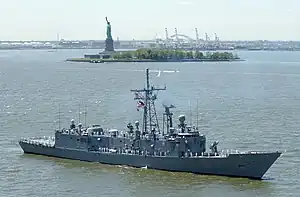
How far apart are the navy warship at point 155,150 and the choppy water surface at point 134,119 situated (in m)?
0.53

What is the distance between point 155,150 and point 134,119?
1532 cm

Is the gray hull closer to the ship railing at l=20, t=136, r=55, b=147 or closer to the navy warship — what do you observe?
the navy warship

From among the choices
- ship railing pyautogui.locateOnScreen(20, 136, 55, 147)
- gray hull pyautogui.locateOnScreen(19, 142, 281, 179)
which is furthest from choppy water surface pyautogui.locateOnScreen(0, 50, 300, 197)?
ship railing pyautogui.locateOnScreen(20, 136, 55, 147)

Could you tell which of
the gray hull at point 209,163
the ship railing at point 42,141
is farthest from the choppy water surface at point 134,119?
the ship railing at point 42,141

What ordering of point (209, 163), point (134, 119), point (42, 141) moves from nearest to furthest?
point (209, 163)
point (42, 141)
point (134, 119)

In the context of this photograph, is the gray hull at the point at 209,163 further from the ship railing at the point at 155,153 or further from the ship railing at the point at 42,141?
the ship railing at the point at 42,141

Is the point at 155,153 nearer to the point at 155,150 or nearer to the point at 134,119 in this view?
the point at 155,150

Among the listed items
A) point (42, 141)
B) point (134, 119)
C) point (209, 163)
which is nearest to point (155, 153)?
point (209, 163)

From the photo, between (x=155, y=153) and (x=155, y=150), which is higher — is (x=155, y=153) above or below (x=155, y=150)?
below

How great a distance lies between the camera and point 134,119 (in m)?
51.1

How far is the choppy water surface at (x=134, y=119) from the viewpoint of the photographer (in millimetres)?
32344

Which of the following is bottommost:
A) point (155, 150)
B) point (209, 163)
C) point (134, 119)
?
point (209, 163)

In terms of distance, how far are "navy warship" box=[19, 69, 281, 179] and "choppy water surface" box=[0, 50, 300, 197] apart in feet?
1.75

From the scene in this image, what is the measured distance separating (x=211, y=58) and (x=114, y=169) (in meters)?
140
